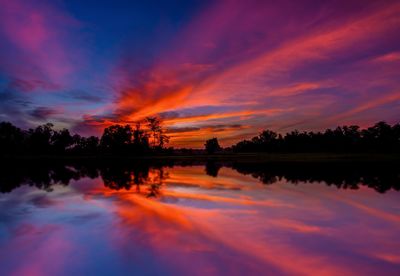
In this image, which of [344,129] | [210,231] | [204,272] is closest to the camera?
[204,272]

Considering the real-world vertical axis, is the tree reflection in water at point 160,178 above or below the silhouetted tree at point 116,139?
below

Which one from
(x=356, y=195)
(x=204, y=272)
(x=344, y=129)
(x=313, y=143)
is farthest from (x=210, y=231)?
(x=344, y=129)

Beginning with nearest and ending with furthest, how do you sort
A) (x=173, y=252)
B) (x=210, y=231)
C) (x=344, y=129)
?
(x=173, y=252) → (x=210, y=231) → (x=344, y=129)

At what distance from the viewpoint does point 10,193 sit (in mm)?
20672

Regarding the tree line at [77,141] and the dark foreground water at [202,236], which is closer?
the dark foreground water at [202,236]

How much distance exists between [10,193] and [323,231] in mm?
19196

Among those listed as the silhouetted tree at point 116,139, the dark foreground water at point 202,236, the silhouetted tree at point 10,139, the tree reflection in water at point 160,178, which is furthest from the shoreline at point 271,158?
the dark foreground water at point 202,236

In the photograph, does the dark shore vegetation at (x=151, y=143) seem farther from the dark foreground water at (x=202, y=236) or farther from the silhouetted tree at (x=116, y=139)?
the dark foreground water at (x=202, y=236)

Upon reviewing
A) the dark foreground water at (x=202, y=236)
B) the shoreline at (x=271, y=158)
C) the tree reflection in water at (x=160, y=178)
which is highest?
the shoreline at (x=271, y=158)

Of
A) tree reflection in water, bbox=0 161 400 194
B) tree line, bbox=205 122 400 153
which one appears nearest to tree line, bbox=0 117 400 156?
tree line, bbox=205 122 400 153

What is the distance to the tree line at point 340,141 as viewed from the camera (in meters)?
140

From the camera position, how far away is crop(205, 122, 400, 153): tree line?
459ft

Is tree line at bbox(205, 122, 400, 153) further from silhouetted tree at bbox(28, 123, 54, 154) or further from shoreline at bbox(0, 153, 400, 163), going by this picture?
silhouetted tree at bbox(28, 123, 54, 154)

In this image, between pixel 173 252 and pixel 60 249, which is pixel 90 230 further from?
pixel 173 252
